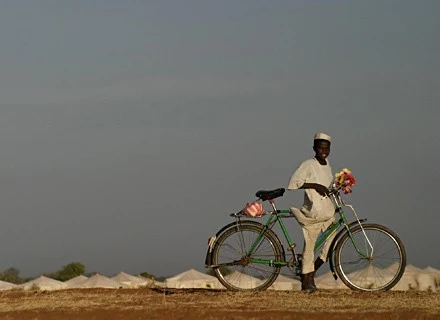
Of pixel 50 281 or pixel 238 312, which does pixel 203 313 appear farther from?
pixel 50 281

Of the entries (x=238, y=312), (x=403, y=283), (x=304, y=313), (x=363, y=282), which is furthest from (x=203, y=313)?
(x=403, y=283)

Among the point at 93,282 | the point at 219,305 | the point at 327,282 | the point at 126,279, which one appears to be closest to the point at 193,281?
the point at 126,279

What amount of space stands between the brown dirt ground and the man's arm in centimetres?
136

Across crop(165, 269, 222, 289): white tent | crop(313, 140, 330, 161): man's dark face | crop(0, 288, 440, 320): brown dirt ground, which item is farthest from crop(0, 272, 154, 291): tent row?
crop(313, 140, 330, 161): man's dark face

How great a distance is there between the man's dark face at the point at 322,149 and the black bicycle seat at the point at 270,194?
685 millimetres

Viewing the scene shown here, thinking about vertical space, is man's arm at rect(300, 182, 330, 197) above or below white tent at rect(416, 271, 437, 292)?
above

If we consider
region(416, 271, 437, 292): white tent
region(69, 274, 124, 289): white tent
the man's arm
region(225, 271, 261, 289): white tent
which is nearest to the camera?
the man's arm

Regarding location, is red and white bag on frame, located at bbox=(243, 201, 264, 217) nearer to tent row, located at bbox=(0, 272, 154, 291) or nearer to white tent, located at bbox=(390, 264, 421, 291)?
white tent, located at bbox=(390, 264, 421, 291)

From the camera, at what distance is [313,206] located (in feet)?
49.2

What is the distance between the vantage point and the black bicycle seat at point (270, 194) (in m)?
15.1

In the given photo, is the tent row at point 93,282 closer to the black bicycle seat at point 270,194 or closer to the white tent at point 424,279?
the white tent at point 424,279

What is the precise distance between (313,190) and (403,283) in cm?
1509

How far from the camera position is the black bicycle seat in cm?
1513

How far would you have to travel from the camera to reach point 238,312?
42.0 ft
